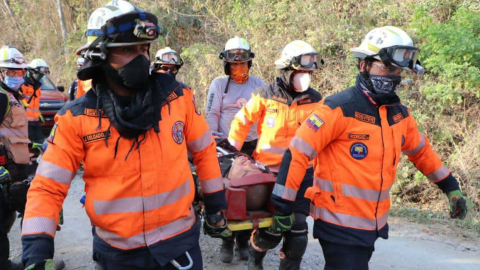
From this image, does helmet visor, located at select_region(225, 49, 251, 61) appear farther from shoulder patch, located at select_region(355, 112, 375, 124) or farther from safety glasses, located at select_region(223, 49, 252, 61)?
shoulder patch, located at select_region(355, 112, 375, 124)

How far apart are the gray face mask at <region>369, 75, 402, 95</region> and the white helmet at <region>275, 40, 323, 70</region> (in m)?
1.23

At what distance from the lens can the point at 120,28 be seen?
7.28 feet

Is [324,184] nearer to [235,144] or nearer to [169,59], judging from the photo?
[235,144]

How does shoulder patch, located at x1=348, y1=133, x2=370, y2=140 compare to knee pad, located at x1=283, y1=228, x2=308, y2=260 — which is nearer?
shoulder patch, located at x1=348, y1=133, x2=370, y2=140

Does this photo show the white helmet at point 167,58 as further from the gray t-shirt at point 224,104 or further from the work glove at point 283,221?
the work glove at point 283,221

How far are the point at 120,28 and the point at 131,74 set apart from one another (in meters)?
0.23

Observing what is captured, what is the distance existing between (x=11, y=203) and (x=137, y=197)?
89.7 inches

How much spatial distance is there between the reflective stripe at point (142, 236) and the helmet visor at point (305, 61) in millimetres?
2190

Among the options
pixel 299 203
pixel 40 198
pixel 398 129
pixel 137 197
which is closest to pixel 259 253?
pixel 299 203

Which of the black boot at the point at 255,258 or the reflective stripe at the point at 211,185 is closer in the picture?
the reflective stripe at the point at 211,185

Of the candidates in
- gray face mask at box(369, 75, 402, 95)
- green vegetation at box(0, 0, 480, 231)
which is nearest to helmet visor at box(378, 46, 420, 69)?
gray face mask at box(369, 75, 402, 95)

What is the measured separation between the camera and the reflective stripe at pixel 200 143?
2.64m

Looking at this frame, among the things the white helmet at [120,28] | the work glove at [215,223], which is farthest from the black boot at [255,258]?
the white helmet at [120,28]

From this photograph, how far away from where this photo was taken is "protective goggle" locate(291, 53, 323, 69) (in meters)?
4.11
